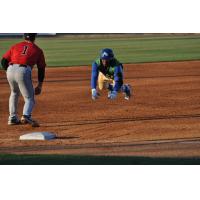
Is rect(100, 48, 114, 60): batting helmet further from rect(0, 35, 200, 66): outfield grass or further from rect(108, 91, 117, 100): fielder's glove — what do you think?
rect(108, 91, 117, 100): fielder's glove

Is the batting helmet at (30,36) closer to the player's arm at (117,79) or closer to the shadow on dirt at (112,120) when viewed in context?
the player's arm at (117,79)

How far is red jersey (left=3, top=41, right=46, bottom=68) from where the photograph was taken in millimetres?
8859

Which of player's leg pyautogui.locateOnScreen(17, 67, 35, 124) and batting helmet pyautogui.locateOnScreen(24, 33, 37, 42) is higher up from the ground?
batting helmet pyautogui.locateOnScreen(24, 33, 37, 42)

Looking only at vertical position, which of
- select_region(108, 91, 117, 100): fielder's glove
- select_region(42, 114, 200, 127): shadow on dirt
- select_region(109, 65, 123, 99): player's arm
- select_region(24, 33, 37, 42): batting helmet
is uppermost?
select_region(24, 33, 37, 42): batting helmet

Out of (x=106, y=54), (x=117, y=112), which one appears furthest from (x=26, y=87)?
(x=117, y=112)

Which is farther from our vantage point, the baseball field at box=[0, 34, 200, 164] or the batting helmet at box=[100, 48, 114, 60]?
the batting helmet at box=[100, 48, 114, 60]

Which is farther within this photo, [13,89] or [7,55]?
[13,89]

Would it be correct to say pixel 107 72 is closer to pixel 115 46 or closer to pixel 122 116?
pixel 115 46

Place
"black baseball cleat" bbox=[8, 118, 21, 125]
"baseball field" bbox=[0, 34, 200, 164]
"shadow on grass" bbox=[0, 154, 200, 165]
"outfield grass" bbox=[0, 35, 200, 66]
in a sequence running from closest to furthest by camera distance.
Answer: "shadow on grass" bbox=[0, 154, 200, 165] → "baseball field" bbox=[0, 34, 200, 164] → "outfield grass" bbox=[0, 35, 200, 66] → "black baseball cleat" bbox=[8, 118, 21, 125]

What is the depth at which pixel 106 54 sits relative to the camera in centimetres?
884

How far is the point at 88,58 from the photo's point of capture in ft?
31.7

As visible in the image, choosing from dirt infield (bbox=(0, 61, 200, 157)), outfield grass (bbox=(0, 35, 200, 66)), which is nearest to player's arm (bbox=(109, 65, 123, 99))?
outfield grass (bbox=(0, 35, 200, 66))

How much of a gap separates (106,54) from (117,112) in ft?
9.80

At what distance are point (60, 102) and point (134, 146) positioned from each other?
4132 mm
